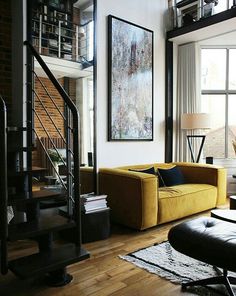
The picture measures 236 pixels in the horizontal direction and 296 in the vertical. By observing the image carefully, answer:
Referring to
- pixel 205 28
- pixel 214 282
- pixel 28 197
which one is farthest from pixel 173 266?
pixel 205 28

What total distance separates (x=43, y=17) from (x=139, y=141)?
2.06m

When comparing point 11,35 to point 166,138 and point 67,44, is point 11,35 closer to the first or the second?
point 67,44

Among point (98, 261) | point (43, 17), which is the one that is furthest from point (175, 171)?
point (43, 17)

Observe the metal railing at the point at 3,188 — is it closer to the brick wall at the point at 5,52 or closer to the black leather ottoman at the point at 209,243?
the black leather ottoman at the point at 209,243

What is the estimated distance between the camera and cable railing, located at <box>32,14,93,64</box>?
123 inches

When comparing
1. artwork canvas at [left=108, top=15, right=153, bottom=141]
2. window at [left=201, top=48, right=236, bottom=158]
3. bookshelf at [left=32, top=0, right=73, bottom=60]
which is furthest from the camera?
window at [left=201, top=48, right=236, bottom=158]

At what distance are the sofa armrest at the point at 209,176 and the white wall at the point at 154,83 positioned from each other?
58 cm

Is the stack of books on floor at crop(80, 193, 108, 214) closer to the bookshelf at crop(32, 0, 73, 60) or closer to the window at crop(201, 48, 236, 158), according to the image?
the bookshelf at crop(32, 0, 73, 60)

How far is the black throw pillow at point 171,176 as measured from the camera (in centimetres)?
392

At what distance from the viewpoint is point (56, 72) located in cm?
319

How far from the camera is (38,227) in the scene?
6.63 ft

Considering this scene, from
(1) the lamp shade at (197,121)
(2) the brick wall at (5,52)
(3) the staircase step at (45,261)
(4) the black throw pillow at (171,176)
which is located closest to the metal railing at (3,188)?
(3) the staircase step at (45,261)

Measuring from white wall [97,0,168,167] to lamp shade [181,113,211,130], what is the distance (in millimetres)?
416

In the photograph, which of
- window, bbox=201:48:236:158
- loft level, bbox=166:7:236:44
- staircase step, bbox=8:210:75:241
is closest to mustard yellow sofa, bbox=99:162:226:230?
staircase step, bbox=8:210:75:241
